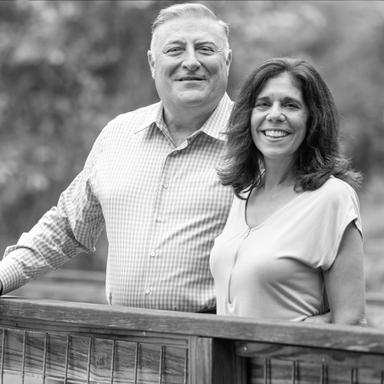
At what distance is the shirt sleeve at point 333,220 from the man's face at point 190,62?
0.80 metres

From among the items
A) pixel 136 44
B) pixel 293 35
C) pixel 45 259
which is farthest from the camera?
pixel 293 35

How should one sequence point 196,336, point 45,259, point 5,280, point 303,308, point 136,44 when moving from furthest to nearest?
point 136,44, point 45,259, point 5,280, point 303,308, point 196,336

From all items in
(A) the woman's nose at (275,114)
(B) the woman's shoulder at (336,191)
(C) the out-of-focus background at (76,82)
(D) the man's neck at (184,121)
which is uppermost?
(C) the out-of-focus background at (76,82)

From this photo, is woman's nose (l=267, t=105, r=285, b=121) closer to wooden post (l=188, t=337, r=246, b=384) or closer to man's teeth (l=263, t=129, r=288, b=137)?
man's teeth (l=263, t=129, r=288, b=137)

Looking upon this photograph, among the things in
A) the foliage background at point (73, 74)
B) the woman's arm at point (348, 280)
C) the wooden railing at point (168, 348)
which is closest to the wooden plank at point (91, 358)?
the wooden railing at point (168, 348)

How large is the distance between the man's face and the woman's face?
50 centimetres

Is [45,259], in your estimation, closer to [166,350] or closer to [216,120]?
[216,120]

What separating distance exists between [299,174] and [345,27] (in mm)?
12140

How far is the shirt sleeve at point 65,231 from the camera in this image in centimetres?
332

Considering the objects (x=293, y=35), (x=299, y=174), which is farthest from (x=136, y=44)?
(x=299, y=174)

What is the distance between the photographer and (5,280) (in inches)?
123

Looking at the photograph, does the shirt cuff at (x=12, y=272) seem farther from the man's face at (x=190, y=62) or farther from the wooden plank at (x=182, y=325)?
the man's face at (x=190, y=62)

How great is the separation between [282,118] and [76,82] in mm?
8145

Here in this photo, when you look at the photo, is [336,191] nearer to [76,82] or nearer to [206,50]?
[206,50]
